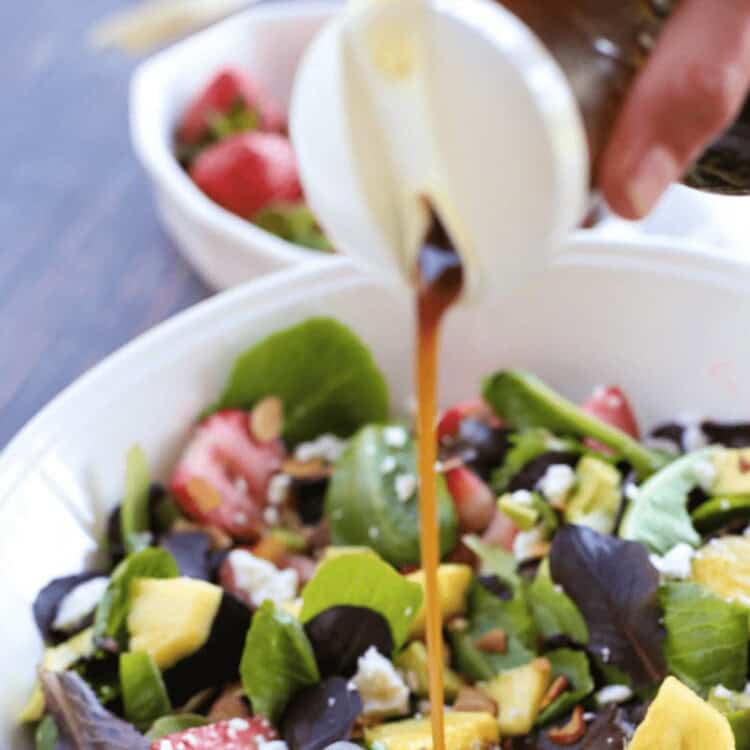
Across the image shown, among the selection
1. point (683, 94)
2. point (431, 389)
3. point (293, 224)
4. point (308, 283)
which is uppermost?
point (683, 94)

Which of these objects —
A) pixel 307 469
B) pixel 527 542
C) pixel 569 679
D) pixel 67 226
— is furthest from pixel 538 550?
pixel 67 226

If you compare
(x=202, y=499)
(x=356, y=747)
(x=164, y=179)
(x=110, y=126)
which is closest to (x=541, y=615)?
(x=356, y=747)

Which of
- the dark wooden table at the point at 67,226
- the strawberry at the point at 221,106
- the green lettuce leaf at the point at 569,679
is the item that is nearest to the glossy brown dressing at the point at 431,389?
the green lettuce leaf at the point at 569,679

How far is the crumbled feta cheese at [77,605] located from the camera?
964 millimetres

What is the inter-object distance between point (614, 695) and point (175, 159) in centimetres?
99

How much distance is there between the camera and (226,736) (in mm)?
880

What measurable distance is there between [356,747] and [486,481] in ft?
1.06

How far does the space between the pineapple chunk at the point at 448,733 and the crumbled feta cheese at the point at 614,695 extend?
0.08 m

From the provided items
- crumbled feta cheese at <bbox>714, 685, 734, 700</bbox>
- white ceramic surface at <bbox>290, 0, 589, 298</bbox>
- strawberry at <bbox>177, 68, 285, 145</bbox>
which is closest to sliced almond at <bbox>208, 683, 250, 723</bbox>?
crumbled feta cheese at <bbox>714, 685, 734, 700</bbox>

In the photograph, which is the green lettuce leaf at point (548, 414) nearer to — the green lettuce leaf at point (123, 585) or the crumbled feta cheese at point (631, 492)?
the crumbled feta cheese at point (631, 492)

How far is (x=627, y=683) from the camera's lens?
0.93 metres

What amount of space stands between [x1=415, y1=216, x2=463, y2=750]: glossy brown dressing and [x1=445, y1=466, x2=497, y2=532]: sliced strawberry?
0.27m

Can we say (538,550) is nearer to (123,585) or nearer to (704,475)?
(704,475)

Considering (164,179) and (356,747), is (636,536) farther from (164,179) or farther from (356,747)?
(164,179)
